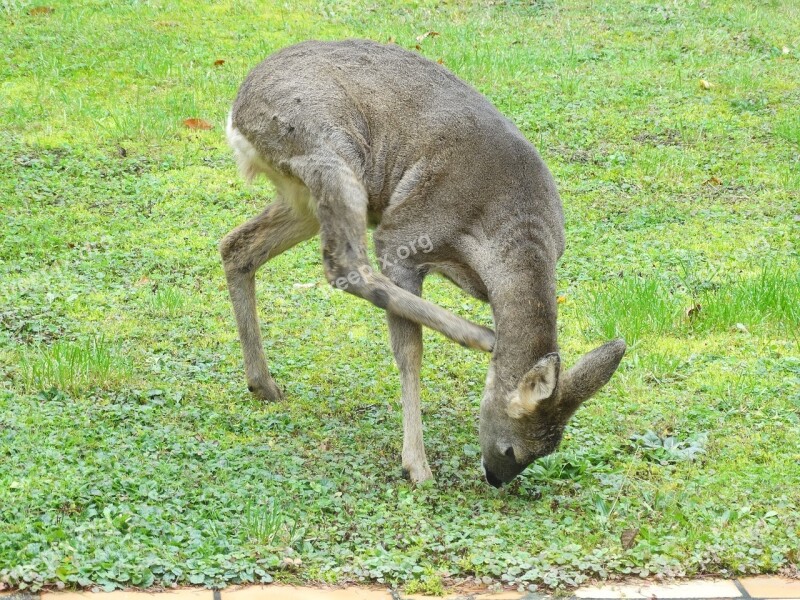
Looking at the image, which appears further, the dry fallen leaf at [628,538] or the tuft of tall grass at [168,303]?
the tuft of tall grass at [168,303]

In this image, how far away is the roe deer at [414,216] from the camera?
4906mm

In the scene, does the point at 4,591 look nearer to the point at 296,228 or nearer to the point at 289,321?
the point at 296,228

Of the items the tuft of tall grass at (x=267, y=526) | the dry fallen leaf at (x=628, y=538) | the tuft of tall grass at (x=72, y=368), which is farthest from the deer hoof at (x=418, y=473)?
the tuft of tall grass at (x=72, y=368)

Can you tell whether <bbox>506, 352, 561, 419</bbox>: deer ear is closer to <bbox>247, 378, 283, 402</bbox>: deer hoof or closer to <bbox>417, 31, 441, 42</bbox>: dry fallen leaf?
<bbox>247, 378, 283, 402</bbox>: deer hoof

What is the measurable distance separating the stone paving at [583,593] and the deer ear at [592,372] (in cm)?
84

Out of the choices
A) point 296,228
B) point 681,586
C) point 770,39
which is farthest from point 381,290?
point 770,39

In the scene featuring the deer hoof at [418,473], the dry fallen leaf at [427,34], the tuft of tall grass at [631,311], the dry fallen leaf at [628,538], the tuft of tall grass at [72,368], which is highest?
the dry fallen leaf at [628,538]

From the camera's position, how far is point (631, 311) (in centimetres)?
683

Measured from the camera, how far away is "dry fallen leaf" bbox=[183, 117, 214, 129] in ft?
33.4

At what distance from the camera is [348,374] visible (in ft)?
21.1

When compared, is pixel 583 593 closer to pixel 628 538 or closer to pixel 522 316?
pixel 628 538

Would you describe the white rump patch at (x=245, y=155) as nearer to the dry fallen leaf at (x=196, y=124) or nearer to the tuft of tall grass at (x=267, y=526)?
the tuft of tall grass at (x=267, y=526)

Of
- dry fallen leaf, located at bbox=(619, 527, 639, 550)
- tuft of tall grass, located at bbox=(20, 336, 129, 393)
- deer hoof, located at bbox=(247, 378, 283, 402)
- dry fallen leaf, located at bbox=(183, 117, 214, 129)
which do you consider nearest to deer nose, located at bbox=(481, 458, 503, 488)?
dry fallen leaf, located at bbox=(619, 527, 639, 550)

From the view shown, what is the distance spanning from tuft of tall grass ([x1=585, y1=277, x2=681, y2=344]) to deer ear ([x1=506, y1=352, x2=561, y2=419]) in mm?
2089
